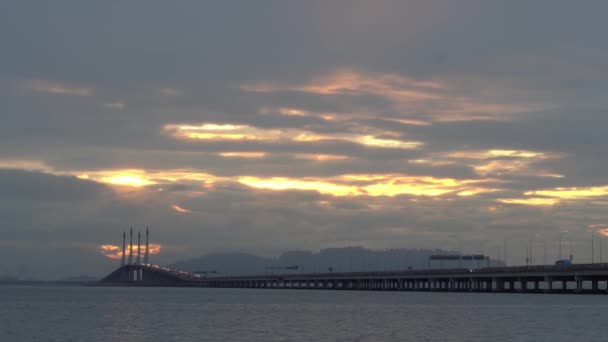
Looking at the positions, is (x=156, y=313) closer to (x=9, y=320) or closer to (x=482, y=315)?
(x=9, y=320)

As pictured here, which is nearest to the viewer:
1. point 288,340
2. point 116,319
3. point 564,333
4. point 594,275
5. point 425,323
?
point 288,340

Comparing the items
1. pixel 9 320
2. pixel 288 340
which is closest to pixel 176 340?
pixel 288 340

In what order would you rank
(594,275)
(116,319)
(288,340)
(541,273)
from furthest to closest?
(541,273)
(594,275)
(116,319)
(288,340)

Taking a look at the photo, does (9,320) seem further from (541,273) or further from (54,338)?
(541,273)

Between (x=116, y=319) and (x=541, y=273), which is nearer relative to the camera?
(x=116, y=319)

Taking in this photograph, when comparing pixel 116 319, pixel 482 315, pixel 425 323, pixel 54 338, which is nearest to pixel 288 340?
pixel 54 338

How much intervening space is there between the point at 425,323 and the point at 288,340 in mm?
25126

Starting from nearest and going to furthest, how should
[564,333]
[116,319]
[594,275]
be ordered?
[564,333] < [116,319] < [594,275]

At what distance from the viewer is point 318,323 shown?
94812 millimetres

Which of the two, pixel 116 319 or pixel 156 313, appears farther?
pixel 156 313

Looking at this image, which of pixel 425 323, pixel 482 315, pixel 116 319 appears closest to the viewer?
pixel 425 323

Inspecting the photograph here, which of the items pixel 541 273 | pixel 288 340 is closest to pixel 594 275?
pixel 541 273

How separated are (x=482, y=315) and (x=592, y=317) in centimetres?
1180

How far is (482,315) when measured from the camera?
110m
